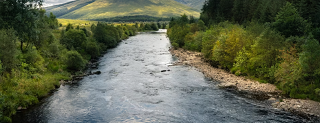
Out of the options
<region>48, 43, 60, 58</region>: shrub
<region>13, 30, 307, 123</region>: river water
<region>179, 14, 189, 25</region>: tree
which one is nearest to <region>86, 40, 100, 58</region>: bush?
<region>48, 43, 60, 58</region>: shrub

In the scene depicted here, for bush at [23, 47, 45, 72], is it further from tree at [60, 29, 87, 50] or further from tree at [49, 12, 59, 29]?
tree at [49, 12, 59, 29]

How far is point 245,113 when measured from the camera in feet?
95.3

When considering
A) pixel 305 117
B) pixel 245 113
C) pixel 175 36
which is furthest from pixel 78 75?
pixel 175 36

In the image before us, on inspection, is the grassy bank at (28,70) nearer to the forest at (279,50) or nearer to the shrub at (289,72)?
the forest at (279,50)

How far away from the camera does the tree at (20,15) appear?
1430 inches

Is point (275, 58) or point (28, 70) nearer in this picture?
point (28, 70)

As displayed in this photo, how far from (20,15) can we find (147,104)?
999 inches

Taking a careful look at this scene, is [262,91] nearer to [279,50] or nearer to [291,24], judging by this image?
[279,50]

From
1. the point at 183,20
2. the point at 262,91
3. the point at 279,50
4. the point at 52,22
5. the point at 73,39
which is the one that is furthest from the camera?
the point at 183,20

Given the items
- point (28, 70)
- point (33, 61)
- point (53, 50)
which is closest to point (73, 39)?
point (53, 50)

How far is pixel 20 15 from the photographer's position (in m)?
35.7

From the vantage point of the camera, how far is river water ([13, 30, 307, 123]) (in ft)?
91.9

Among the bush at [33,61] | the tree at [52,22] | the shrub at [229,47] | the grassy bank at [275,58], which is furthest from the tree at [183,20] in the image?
the bush at [33,61]

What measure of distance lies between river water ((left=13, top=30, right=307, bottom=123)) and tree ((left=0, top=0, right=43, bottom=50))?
41.4 ft
